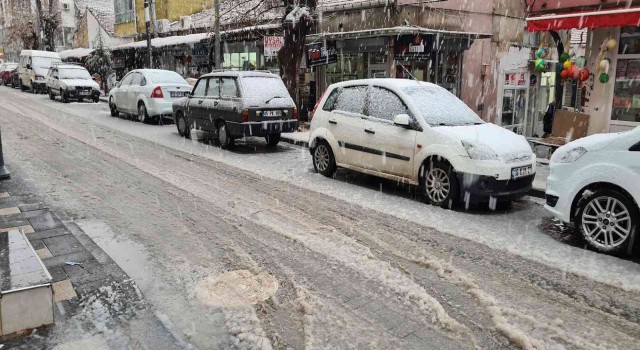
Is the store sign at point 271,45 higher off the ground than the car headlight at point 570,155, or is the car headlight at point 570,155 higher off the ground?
the store sign at point 271,45

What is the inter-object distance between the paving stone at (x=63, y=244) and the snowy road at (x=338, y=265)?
0.26 meters

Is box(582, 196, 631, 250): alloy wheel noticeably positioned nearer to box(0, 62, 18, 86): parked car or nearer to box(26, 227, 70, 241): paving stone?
box(26, 227, 70, 241): paving stone

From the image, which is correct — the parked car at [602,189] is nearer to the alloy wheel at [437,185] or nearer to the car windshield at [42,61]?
the alloy wheel at [437,185]

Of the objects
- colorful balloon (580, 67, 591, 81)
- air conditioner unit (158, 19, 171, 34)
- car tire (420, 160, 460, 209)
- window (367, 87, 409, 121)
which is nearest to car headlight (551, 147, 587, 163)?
car tire (420, 160, 460, 209)

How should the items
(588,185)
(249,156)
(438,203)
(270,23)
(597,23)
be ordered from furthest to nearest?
(270,23) → (249,156) → (597,23) → (438,203) → (588,185)

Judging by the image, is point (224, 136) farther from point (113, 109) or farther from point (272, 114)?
point (113, 109)

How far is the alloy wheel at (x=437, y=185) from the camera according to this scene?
6898 millimetres

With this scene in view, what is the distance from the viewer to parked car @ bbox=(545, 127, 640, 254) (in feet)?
16.6

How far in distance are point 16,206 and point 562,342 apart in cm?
655

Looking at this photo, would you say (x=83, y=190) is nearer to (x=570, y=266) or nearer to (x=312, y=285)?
(x=312, y=285)

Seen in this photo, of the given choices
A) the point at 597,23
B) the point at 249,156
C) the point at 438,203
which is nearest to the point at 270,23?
the point at 249,156

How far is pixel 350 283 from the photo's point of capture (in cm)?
436

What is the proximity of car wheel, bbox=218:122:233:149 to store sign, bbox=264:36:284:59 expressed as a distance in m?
5.49

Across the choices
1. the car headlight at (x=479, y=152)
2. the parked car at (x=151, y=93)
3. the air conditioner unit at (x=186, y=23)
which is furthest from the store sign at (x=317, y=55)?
the air conditioner unit at (x=186, y=23)
